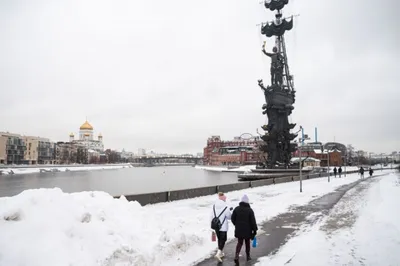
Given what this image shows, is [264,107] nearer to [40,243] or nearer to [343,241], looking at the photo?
[343,241]

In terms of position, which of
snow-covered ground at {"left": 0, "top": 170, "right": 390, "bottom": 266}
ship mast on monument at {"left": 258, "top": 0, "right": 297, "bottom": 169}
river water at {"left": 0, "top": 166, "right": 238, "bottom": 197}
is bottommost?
river water at {"left": 0, "top": 166, "right": 238, "bottom": 197}

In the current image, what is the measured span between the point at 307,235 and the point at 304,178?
38747mm

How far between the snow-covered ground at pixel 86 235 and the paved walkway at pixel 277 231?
2.07 feet

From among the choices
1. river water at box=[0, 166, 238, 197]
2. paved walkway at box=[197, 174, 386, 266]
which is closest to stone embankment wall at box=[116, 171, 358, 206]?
paved walkway at box=[197, 174, 386, 266]

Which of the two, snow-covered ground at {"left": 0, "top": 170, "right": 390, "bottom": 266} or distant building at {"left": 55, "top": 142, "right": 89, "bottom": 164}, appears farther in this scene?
distant building at {"left": 55, "top": 142, "right": 89, "bottom": 164}

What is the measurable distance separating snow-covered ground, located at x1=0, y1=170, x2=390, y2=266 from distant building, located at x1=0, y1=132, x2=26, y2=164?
144 meters

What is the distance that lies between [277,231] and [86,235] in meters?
6.90

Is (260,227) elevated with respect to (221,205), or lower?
lower

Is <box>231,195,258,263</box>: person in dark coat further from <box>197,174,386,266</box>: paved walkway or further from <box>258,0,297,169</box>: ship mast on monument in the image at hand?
<box>258,0,297,169</box>: ship mast on monument

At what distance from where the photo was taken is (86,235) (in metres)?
8.03

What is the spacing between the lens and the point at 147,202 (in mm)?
18641

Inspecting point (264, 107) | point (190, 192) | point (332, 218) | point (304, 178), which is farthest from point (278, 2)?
point (332, 218)

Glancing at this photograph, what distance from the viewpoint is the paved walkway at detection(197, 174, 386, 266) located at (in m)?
8.88

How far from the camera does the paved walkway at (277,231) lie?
8875 millimetres
